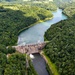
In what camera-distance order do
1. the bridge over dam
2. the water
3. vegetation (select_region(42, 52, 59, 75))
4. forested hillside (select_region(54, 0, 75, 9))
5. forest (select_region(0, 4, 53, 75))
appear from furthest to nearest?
forested hillside (select_region(54, 0, 75, 9)) < the water < the bridge over dam < vegetation (select_region(42, 52, 59, 75)) < forest (select_region(0, 4, 53, 75))

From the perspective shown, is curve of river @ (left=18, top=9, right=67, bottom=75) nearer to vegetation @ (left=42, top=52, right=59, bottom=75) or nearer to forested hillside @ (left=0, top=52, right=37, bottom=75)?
vegetation @ (left=42, top=52, right=59, bottom=75)

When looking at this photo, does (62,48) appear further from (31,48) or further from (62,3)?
(62,3)

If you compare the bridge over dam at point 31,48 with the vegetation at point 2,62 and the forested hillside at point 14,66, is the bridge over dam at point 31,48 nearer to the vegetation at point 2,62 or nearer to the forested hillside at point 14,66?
the forested hillside at point 14,66

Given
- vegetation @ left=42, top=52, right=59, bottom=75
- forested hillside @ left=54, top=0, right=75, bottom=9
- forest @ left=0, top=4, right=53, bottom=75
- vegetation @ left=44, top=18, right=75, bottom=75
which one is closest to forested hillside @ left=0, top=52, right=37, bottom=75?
forest @ left=0, top=4, right=53, bottom=75

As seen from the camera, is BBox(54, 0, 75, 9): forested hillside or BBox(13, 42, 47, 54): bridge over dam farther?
BBox(54, 0, 75, 9): forested hillside

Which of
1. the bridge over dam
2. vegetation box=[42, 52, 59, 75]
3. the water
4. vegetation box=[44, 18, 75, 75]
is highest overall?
vegetation box=[44, 18, 75, 75]

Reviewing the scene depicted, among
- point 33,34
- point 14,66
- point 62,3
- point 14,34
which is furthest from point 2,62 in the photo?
point 62,3

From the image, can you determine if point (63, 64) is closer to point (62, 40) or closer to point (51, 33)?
point (62, 40)
